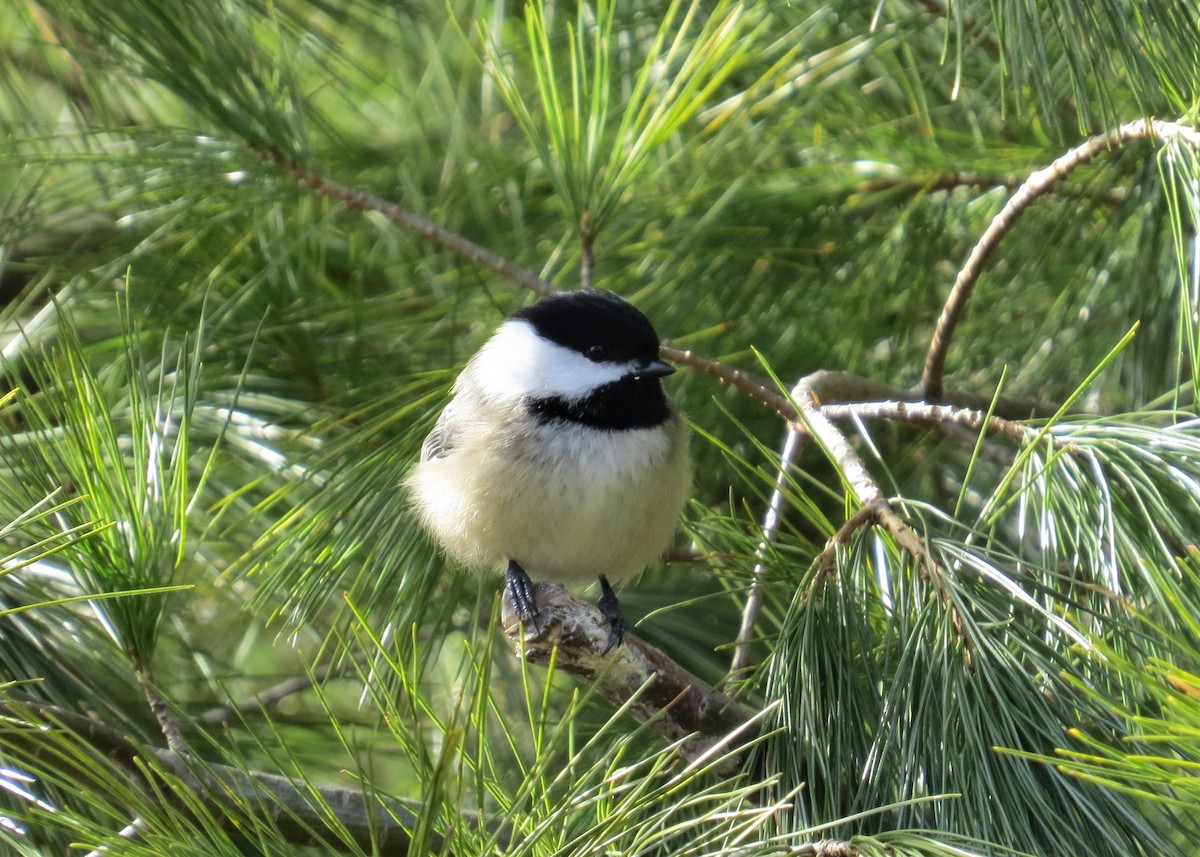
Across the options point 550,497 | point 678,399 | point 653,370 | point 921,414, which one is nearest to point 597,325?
point 653,370

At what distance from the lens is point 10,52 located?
2244 millimetres

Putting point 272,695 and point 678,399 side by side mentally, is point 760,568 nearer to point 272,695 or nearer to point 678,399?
point 678,399

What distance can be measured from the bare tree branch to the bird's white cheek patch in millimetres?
414

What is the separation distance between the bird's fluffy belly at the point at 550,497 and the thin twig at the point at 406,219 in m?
0.22

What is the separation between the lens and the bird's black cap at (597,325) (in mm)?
1506

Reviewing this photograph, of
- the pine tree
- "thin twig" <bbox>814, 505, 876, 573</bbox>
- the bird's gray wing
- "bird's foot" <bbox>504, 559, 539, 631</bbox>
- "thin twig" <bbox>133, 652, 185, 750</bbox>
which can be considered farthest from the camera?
the bird's gray wing

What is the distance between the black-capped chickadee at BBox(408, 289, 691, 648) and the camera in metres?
1.48

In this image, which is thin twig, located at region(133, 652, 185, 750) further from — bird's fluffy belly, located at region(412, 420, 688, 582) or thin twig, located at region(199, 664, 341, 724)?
thin twig, located at region(199, 664, 341, 724)

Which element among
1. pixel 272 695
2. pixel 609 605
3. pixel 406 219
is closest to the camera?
pixel 406 219

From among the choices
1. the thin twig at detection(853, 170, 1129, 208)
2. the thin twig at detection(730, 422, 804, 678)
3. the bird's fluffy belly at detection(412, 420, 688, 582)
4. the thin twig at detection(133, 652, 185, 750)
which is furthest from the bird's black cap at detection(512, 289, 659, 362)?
the thin twig at detection(133, 652, 185, 750)

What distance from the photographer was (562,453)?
1488 mm

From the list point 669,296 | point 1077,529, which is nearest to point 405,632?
point 669,296

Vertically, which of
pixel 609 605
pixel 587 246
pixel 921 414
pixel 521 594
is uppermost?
pixel 587 246

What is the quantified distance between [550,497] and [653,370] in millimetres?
208
